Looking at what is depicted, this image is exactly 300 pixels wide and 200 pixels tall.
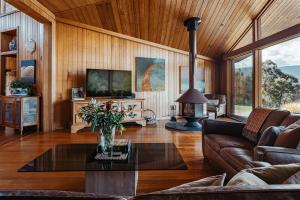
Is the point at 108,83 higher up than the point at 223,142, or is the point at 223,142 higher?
the point at 108,83

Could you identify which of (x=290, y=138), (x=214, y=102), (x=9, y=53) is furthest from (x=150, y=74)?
(x=290, y=138)

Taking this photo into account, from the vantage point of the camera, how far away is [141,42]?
719cm

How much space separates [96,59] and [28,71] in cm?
180

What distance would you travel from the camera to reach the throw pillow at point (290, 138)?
6.24 feet

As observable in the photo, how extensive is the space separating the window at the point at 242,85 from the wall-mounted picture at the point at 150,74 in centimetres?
256

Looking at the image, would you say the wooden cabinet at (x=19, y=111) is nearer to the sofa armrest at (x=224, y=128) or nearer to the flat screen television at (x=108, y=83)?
the flat screen television at (x=108, y=83)

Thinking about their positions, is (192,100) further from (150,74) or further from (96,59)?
(96,59)

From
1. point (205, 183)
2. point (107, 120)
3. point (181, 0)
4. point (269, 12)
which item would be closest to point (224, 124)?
point (107, 120)

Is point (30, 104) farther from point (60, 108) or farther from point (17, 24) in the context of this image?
point (17, 24)

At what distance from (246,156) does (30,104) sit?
16.5 ft

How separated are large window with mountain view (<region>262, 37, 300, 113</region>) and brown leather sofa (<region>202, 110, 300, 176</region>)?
2540 millimetres

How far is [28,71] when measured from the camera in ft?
18.8

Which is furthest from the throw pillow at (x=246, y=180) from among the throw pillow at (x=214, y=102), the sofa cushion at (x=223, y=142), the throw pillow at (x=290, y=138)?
the throw pillow at (x=214, y=102)

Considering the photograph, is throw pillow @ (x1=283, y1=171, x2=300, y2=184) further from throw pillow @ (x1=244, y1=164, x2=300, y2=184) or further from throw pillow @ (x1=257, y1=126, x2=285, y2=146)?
throw pillow @ (x1=257, y1=126, x2=285, y2=146)
